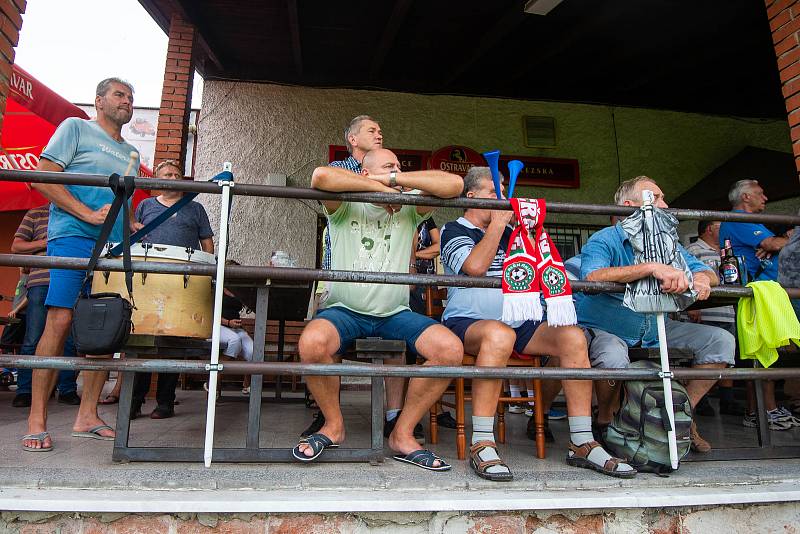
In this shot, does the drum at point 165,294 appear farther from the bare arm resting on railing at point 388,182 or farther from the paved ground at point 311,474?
the bare arm resting on railing at point 388,182

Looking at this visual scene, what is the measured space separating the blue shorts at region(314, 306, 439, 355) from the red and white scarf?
0.43 m

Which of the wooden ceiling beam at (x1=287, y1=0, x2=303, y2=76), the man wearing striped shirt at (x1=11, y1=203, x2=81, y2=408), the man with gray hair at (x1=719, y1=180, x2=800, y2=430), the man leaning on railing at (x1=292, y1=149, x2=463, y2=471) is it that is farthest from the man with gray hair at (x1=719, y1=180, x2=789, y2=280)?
the man wearing striped shirt at (x1=11, y1=203, x2=81, y2=408)

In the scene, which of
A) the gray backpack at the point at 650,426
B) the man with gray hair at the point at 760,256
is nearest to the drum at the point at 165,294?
the gray backpack at the point at 650,426

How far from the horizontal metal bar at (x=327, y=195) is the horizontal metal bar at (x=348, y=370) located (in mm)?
665

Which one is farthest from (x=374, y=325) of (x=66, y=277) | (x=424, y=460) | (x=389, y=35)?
(x=389, y=35)

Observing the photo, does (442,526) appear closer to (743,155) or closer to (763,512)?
(763,512)

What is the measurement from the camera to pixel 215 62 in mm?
6391

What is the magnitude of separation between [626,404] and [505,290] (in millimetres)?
812

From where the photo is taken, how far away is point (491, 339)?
7.59ft

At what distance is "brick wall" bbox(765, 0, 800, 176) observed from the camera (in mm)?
3211

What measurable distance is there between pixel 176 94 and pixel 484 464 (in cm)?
510

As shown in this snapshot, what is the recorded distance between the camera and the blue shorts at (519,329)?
2.64 metres

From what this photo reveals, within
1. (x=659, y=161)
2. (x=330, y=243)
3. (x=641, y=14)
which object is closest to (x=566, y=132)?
(x=659, y=161)

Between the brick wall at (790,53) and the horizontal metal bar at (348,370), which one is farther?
the brick wall at (790,53)
